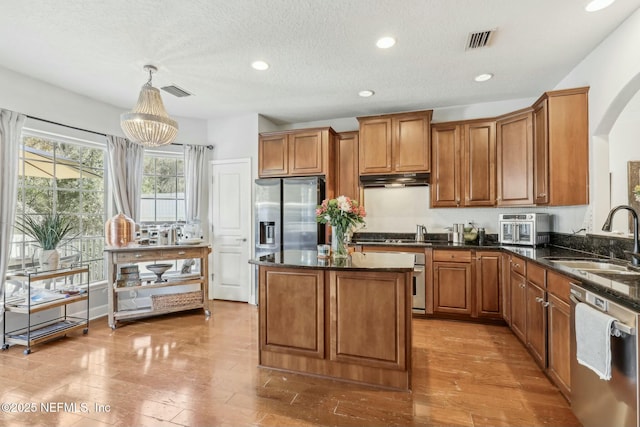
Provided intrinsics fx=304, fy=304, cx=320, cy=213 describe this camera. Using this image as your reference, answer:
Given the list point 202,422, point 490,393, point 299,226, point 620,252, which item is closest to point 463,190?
point 620,252

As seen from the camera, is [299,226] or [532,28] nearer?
[532,28]

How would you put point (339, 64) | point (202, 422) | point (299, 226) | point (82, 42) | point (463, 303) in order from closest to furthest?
point (202, 422)
point (82, 42)
point (339, 64)
point (463, 303)
point (299, 226)

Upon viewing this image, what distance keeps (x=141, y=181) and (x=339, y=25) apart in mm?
3430

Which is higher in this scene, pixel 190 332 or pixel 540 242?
pixel 540 242

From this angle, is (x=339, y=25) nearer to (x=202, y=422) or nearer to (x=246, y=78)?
(x=246, y=78)

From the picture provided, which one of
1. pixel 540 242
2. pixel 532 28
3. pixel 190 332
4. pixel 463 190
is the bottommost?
pixel 190 332

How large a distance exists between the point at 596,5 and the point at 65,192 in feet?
17.7

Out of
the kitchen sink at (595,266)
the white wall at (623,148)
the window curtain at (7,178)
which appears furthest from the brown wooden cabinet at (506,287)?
the window curtain at (7,178)

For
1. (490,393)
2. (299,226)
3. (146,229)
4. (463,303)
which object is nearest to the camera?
(490,393)

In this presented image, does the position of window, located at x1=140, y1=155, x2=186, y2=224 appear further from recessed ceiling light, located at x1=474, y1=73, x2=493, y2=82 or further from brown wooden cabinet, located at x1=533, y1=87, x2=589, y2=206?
brown wooden cabinet, located at x1=533, y1=87, x2=589, y2=206

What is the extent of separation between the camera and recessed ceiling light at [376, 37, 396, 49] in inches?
100

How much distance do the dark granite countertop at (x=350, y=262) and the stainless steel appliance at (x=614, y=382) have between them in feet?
3.34

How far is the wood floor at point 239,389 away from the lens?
190 cm

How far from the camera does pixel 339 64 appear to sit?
2.99 meters
